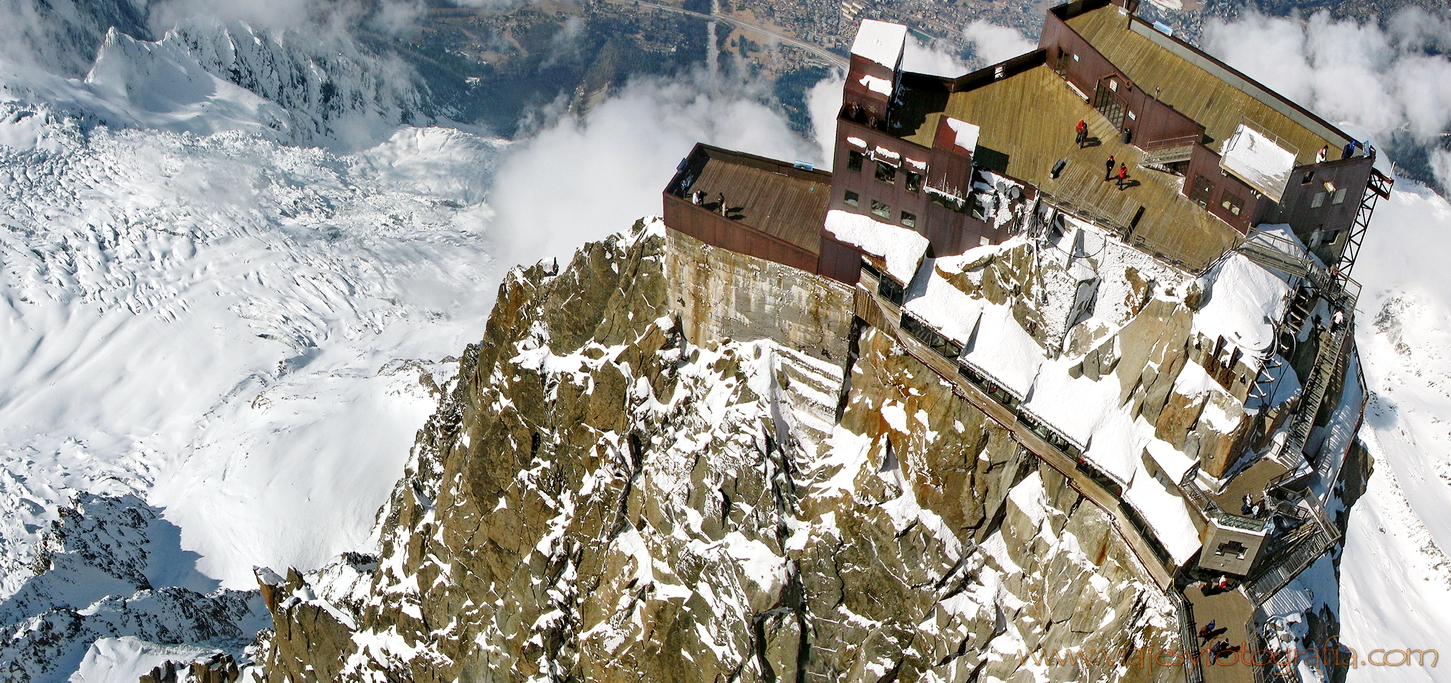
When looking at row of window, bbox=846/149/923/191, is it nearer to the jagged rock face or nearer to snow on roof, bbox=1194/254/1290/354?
the jagged rock face

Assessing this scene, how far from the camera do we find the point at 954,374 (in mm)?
54844

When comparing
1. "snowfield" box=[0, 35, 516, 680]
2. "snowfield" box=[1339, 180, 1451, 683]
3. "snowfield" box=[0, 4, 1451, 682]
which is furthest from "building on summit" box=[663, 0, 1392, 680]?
"snowfield" box=[0, 4, 1451, 682]

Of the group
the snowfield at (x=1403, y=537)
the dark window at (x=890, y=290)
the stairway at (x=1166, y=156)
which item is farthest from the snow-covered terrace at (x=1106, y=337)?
the snowfield at (x=1403, y=537)

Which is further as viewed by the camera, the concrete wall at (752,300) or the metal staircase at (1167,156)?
the concrete wall at (752,300)

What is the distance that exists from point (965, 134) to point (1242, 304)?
18355mm

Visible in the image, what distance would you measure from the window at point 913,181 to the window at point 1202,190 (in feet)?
52.5

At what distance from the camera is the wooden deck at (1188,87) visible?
55.4m

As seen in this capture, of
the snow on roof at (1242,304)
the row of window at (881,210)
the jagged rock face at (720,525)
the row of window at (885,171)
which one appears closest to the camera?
the snow on roof at (1242,304)

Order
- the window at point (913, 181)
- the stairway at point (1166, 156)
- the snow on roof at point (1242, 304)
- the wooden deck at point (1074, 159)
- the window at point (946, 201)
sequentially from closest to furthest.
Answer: the snow on roof at point (1242, 304) < the wooden deck at point (1074, 159) < the stairway at point (1166, 156) < the window at point (946, 201) < the window at point (913, 181)

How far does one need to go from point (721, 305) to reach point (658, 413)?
971 cm

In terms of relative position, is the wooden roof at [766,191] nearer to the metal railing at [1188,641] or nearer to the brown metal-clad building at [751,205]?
the brown metal-clad building at [751,205]

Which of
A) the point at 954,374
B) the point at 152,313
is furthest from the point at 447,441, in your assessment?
the point at 152,313

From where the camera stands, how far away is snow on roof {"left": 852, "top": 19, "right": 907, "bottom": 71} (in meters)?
56.9

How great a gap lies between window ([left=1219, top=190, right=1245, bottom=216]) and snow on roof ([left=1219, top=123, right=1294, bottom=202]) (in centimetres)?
155
